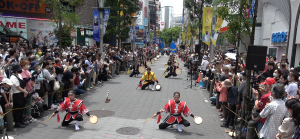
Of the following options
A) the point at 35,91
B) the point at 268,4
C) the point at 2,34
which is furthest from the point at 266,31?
the point at 2,34

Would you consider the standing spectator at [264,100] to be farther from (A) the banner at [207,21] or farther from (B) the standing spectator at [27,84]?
(A) the banner at [207,21]

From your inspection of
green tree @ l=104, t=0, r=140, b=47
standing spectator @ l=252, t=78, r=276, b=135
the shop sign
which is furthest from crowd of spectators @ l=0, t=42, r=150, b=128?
the shop sign

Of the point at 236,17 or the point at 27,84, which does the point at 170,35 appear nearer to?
the point at 236,17

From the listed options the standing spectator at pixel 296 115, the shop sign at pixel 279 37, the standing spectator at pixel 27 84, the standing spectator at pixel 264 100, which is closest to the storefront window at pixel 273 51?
the shop sign at pixel 279 37

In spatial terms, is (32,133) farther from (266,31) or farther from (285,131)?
(266,31)

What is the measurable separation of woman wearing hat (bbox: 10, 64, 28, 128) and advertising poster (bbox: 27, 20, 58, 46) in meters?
18.4

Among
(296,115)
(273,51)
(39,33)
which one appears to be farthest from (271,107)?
(39,33)

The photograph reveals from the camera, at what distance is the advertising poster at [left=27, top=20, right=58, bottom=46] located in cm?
2334

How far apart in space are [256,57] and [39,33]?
23.6 m

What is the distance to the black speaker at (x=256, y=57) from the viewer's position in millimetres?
5461

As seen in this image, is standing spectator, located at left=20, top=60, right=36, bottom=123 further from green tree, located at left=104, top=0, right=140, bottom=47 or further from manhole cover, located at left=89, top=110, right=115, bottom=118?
green tree, located at left=104, top=0, right=140, bottom=47

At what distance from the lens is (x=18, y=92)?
639 centimetres

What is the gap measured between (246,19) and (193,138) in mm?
4507

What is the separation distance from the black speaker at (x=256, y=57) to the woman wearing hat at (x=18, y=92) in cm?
610
